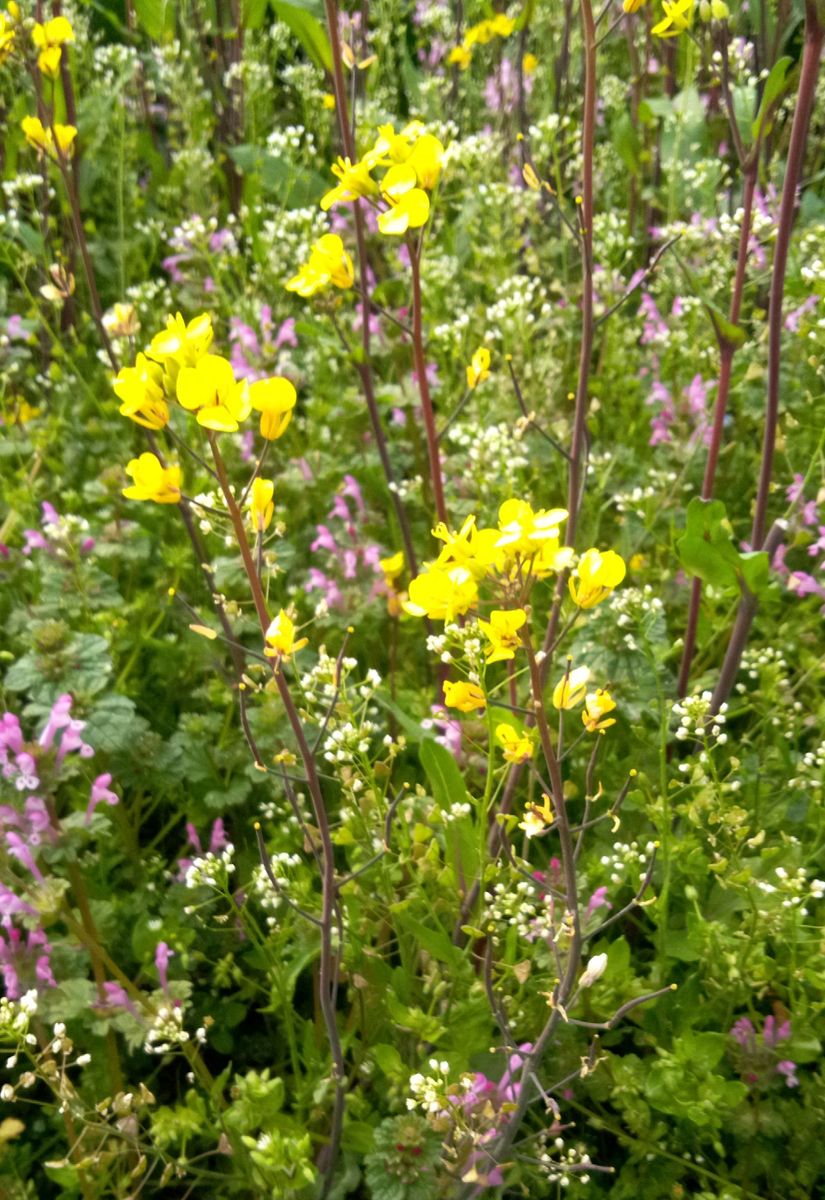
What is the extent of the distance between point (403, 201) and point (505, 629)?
538mm

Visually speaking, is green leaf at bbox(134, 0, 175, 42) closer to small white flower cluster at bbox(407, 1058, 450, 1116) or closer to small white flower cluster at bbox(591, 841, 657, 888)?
small white flower cluster at bbox(591, 841, 657, 888)

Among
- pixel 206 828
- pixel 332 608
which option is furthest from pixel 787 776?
pixel 206 828

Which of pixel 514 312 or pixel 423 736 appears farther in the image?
pixel 514 312

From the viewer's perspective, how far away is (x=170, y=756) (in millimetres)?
1586

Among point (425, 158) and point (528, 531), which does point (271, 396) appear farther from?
point (425, 158)

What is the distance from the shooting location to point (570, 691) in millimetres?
886

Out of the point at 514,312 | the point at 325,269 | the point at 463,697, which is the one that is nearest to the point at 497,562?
the point at 463,697

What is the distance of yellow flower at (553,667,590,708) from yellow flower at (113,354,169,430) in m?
0.38

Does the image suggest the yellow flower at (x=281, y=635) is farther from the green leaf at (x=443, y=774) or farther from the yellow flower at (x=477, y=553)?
the green leaf at (x=443, y=774)

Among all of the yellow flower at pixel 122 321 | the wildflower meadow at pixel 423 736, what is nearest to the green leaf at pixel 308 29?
the wildflower meadow at pixel 423 736

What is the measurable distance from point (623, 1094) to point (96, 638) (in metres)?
0.88

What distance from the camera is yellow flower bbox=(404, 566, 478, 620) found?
2.59 feet

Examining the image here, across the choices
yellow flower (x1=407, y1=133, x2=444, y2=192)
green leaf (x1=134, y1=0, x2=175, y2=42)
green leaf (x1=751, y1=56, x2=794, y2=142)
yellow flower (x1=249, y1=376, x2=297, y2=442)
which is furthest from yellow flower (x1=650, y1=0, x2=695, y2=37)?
green leaf (x1=134, y1=0, x2=175, y2=42)

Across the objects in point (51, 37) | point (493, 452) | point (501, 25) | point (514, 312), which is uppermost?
point (501, 25)
